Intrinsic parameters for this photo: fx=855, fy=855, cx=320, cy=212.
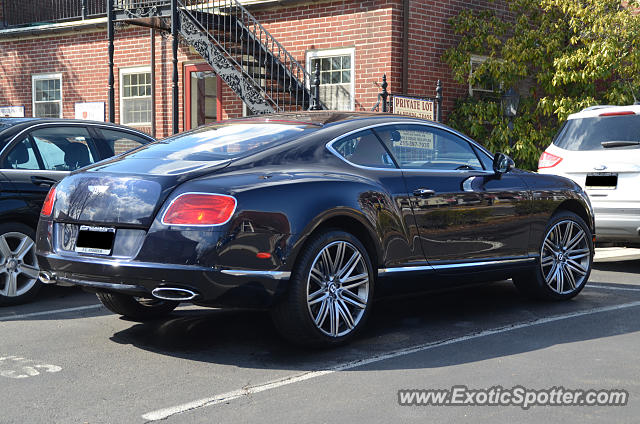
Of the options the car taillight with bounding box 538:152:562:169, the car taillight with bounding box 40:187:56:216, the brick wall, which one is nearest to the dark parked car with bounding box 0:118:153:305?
the car taillight with bounding box 40:187:56:216

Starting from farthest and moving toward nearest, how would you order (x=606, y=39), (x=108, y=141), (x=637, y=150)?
(x=606, y=39)
(x=637, y=150)
(x=108, y=141)

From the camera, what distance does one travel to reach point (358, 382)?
4.69 metres

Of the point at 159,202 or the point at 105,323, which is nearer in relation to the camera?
the point at 159,202

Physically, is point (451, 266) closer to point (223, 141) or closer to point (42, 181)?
point (223, 141)

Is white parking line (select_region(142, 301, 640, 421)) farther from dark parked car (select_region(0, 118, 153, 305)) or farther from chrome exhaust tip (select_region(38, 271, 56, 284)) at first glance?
dark parked car (select_region(0, 118, 153, 305))

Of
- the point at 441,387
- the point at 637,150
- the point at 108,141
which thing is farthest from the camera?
the point at 637,150

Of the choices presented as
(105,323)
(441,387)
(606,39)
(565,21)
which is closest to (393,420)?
(441,387)

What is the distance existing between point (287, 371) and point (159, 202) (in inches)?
48.4

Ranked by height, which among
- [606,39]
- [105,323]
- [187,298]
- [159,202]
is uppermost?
[606,39]

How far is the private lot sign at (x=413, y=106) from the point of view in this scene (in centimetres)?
1209

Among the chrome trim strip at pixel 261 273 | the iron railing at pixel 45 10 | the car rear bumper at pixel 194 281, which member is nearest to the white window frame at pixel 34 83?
the iron railing at pixel 45 10

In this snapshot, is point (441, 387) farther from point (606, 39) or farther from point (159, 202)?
point (606, 39)

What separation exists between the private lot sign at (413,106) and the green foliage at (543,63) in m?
2.33

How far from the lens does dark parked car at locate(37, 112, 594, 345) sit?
16.1 feet
